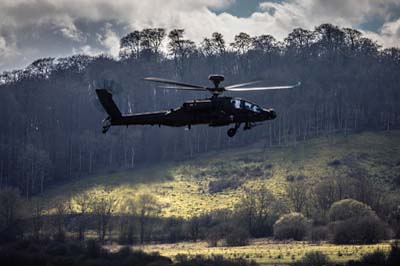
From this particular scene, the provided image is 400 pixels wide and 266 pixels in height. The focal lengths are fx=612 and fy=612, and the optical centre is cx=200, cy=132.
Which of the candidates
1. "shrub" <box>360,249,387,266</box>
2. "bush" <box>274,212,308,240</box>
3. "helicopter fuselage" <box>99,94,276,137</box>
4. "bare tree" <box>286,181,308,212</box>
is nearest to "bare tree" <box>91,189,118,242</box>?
"bush" <box>274,212,308,240</box>

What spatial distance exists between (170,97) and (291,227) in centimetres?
6473

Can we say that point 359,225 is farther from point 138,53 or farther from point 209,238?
point 138,53

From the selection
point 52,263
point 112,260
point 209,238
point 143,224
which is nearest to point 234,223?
point 209,238

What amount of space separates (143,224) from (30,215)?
1735cm

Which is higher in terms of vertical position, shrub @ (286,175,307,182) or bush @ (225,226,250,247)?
shrub @ (286,175,307,182)

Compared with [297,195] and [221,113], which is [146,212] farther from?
[221,113]

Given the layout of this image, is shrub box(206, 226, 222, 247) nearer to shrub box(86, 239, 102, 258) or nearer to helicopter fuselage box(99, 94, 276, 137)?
shrub box(86, 239, 102, 258)

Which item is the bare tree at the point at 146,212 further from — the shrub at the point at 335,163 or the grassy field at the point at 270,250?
→ the shrub at the point at 335,163

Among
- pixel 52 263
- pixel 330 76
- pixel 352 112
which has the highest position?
pixel 330 76

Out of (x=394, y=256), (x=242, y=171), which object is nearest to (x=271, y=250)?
(x=394, y=256)

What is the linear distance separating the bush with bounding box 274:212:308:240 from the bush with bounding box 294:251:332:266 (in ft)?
47.9

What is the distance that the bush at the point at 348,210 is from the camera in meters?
86.1

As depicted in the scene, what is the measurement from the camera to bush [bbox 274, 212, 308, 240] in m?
86.5

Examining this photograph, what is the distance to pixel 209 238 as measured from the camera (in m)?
85.8
